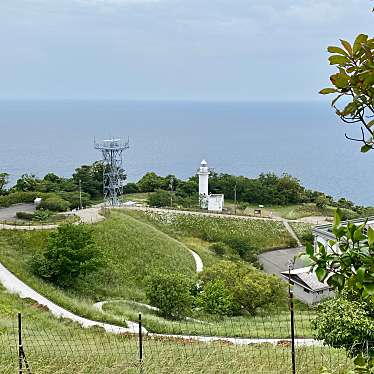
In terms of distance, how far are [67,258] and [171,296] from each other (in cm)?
444

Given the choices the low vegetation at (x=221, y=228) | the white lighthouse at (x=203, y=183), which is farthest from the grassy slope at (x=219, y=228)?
the white lighthouse at (x=203, y=183)

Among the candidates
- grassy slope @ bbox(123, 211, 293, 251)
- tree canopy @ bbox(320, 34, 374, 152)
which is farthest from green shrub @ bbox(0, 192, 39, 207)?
tree canopy @ bbox(320, 34, 374, 152)

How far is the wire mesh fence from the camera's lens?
6.30m

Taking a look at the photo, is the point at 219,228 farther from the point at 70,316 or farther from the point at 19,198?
the point at 70,316

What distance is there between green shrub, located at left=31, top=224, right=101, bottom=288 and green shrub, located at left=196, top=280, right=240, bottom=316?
4302 mm

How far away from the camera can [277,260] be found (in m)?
28.8

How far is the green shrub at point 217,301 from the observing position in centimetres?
1575

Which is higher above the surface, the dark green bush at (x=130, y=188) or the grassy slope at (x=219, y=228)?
the dark green bush at (x=130, y=188)

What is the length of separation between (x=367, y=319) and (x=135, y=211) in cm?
2355

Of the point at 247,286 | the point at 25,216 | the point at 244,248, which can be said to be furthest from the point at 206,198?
the point at 247,286

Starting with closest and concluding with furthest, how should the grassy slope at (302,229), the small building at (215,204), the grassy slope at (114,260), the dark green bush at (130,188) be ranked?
the grassy slope at (114,260) → the grassy slope at (302,229) → the small building at (215,204) → the dark green bush at (130,188)

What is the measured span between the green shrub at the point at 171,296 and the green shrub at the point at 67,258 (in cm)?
307

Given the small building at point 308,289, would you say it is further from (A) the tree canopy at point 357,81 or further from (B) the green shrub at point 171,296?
(A) the tree canopy at point 357,81

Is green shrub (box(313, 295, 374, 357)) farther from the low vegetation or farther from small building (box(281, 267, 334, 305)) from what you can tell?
the low vegetation
